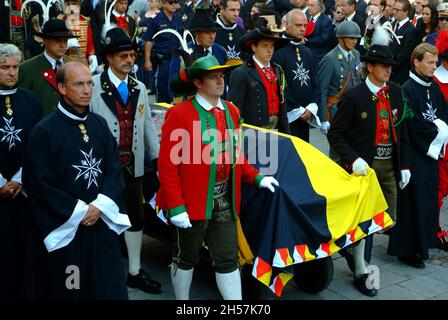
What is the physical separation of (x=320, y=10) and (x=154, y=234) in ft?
25.8

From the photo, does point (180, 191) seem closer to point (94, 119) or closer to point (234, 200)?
point (234, 200)

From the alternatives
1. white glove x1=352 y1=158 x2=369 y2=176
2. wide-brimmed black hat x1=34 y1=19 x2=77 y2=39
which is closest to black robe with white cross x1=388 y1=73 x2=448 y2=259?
white glove x1=352 y1=158 x2=369 y2=176

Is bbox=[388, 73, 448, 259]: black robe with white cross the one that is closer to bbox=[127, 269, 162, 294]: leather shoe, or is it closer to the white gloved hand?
bbox=[127, 269, 162, 294]: leather shoe

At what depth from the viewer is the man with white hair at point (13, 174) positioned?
4.88 m

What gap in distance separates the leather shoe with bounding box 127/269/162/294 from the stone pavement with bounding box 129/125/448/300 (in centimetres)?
5

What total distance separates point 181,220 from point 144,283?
50.5 inches

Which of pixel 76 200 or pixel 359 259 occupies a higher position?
pixel 76 200

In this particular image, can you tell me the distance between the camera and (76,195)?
4379mm

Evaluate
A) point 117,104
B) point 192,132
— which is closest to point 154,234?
point 117,104

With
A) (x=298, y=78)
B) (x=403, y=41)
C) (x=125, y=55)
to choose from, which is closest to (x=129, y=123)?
(x=125, y=55)

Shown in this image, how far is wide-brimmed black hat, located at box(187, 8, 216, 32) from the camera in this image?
25.7ft

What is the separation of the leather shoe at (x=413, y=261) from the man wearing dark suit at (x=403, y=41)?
508cm

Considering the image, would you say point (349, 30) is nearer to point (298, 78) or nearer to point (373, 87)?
point (298, 78)

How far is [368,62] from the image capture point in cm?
591
